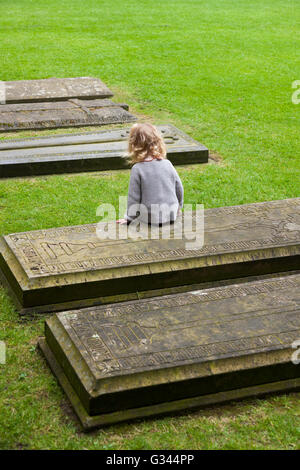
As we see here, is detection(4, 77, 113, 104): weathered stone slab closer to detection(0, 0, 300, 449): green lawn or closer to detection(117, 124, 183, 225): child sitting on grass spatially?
detection(0, 0, 300, 449): green lawn

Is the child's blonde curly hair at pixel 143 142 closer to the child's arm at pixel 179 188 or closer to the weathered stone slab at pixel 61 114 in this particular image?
the child's arm at pixel 179 188

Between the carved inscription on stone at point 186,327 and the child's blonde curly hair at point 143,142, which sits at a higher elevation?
the child's blonde curly hair at point 143,142

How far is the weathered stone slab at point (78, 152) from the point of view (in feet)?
23.7

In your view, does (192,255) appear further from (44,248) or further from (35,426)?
(35,426)

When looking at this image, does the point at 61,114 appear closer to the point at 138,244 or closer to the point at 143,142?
the point at 143,142

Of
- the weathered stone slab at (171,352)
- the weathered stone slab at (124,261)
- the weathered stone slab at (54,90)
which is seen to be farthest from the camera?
the weathered stone slab at (54,90)

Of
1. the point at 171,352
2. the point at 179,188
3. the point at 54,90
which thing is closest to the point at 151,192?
the point at 179,188

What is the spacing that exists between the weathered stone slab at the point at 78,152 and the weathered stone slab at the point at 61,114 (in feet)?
2.15

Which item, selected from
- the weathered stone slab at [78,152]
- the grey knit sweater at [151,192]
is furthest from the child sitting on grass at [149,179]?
the weathered stone slab at [78,152]

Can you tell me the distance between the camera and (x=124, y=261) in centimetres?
467

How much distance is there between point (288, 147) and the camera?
847cm

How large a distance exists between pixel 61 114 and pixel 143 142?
424 centimetres

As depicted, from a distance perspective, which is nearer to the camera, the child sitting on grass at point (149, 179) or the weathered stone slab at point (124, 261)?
the weathered stone slab at point (124, 261)

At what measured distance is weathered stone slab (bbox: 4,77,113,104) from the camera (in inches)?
386
